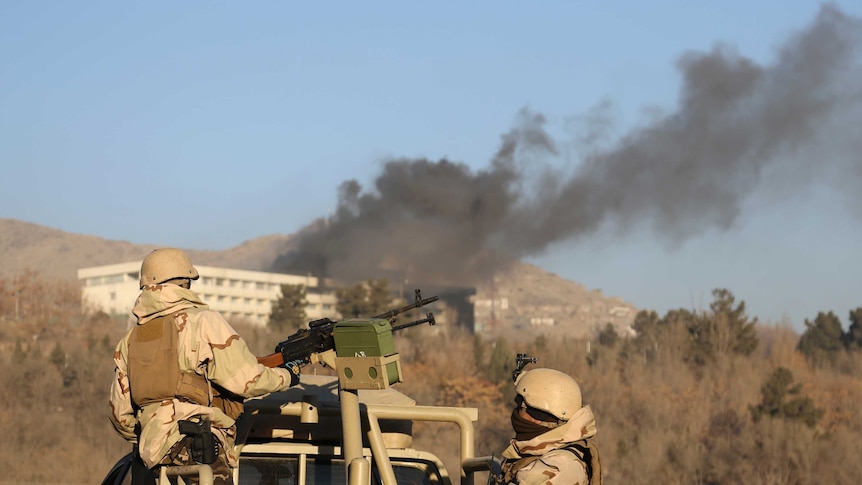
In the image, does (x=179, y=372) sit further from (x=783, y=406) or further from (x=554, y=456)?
(x=783, y=406)

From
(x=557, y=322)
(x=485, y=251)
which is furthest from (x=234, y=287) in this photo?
(x=557, y=322)

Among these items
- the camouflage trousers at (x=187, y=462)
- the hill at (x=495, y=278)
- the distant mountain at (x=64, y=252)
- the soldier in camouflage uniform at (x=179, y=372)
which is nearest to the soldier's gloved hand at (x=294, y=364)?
the soldier in camouflage uniform at (x=179, y=372)

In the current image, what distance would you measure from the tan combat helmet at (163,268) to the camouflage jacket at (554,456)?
1.89 m

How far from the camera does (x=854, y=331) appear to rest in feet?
267

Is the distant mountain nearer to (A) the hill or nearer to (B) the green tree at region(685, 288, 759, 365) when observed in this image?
(A) the hill

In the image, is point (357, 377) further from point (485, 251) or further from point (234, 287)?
point (234, 287)

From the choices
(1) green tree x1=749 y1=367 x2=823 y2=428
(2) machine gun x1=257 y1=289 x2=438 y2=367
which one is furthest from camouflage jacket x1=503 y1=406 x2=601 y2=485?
(1) green tree x1=749 y1=367 x2=823 y2=428

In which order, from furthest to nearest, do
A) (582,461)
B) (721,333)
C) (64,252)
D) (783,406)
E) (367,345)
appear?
(64,252) < (721,333) < (783,406) < (367,345) < (582,461)

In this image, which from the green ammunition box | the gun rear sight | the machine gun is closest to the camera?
the gun rear sight

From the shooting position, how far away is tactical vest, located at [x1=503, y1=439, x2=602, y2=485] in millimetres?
5191

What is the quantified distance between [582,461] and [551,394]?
1.06 ft

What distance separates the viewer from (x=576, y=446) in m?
5.24

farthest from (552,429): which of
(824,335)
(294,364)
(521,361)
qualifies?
(824,335)

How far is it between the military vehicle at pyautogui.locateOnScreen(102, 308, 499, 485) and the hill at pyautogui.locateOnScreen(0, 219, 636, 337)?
104356 mm
